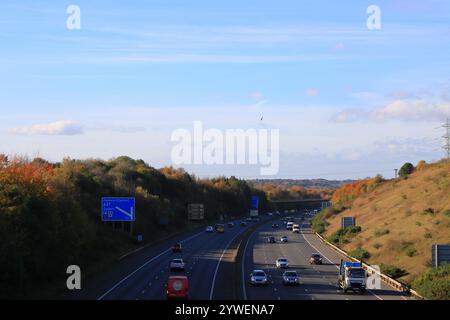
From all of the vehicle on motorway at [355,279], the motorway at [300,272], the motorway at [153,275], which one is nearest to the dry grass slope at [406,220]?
the motorway at [300,272]

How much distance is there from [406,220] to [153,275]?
48.4 m

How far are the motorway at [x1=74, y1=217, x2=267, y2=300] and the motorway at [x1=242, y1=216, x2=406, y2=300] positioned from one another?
3.18 meters

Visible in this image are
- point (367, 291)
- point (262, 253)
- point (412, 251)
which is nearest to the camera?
point (367, 291)

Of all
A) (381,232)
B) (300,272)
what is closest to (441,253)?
(300,272)

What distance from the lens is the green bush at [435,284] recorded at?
45.1 m

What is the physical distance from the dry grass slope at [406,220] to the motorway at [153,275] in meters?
17.5

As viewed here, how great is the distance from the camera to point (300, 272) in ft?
214

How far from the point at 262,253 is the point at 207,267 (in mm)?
20698

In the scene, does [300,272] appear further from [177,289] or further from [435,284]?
[177,289]

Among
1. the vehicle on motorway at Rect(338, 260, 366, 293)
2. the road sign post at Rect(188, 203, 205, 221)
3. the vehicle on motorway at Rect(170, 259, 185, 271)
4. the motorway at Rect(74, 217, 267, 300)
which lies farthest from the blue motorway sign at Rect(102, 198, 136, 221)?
the road sign post at Rect(188, 203, 205, 221)

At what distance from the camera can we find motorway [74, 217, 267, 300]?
46491 mm
